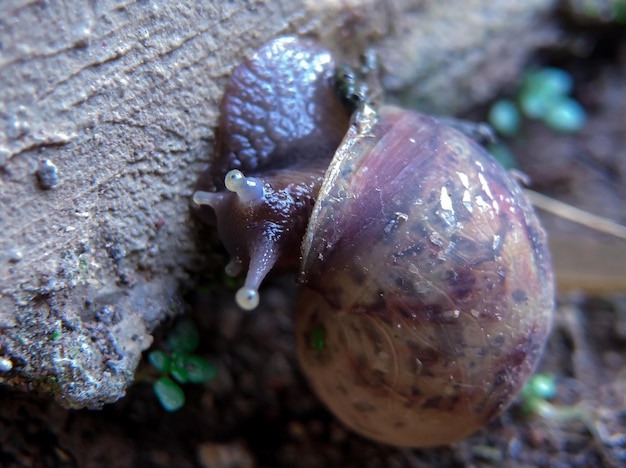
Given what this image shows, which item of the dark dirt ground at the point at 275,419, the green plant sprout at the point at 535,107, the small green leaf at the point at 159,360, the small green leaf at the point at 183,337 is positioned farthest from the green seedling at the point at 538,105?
the small green leaf at the point at 159,360

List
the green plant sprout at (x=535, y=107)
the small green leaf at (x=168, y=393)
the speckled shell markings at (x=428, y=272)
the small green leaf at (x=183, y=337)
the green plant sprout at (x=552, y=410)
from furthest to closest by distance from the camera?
the green plant sprout at (x=535, y=107), the green plant sprout at (x=552, y=410), the small green leaf at (x=183, y=337), the small green leaf at (x=168, y=393), the speckled shell markings at (x=428, y=272)

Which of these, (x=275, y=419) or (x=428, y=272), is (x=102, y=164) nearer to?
(x=428, y=272)

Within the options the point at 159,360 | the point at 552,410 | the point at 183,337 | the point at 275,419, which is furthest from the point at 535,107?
the point at 159,360

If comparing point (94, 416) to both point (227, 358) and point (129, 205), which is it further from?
point (129, 205)

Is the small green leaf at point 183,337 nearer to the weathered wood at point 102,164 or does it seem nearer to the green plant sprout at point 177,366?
the green plant sprout at point 177,366

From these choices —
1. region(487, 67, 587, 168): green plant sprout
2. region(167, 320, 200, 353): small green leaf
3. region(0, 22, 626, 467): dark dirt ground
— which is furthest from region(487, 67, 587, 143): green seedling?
region(167, 320, 200, 353): small green leaf

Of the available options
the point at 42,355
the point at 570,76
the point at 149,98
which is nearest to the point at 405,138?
the point at 149,98

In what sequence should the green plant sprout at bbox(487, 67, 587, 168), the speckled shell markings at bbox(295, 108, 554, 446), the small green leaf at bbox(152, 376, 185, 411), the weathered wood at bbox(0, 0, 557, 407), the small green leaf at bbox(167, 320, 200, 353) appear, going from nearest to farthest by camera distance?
the weathered wood at bbox(0, 0, 557, 407) < the speckled shell markings at bbox(295, 108, 554, 446) < the small green leaf at bbox(152, 376, 185, 411) < the small green leaf at bbox(167, 320, 200, 353) < the green plant sprout at bbox(487, 67, 587, 168)

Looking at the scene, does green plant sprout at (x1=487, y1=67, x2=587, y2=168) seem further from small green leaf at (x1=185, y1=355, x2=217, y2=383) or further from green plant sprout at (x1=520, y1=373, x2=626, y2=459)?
small green leaf at (x1=185, y1=355, x2=217, y2=383)
